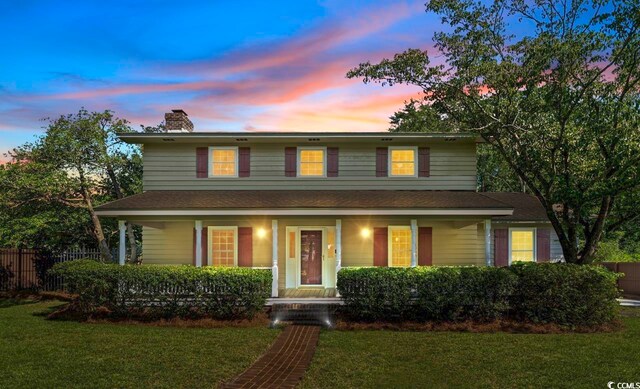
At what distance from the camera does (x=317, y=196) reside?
15.4m

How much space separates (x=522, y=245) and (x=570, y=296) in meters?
6.65

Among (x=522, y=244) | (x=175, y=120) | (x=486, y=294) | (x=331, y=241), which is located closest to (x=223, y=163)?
(x=175, y=120)

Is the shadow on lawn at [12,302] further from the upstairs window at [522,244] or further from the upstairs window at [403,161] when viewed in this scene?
the upstairs window at [522,244]

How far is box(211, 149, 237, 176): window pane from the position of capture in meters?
16.6

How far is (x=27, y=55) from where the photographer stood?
1673 centimetres

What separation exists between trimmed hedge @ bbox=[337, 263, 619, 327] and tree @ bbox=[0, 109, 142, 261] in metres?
13.3

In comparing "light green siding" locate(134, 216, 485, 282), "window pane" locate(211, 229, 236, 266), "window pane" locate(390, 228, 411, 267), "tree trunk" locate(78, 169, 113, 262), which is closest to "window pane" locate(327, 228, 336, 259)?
"light green siding" locate(134, 216, 485, 282)

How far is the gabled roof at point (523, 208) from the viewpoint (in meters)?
16.7

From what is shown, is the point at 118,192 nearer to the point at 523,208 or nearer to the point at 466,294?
the point at 466,294

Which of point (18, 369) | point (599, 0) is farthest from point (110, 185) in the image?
point (599, 0)

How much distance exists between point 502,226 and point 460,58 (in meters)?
7.74

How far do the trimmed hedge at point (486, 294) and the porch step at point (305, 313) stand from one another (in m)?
0.80

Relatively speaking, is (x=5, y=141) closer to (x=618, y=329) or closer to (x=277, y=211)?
(x=277, y=211)

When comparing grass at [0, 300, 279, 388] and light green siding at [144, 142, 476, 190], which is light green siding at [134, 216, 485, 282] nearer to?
light green siding at [144, 142, 476, 190]
